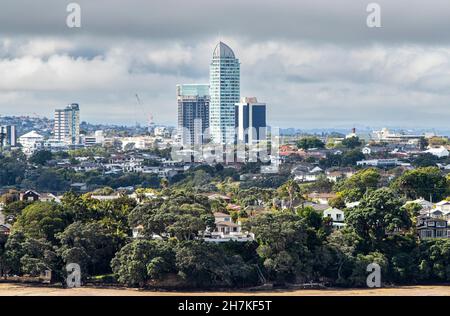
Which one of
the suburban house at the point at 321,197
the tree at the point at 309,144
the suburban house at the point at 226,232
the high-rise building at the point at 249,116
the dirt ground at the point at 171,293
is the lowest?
the dirt ground at the point at 171,293

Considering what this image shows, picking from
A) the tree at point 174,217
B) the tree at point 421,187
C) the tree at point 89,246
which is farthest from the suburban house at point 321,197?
the tree at point 89,246

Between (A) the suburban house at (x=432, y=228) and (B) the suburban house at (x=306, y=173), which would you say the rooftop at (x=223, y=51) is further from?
(A) the suburban house at (x=432, y=228)

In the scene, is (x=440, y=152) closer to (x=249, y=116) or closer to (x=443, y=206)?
(x=443, y=206)

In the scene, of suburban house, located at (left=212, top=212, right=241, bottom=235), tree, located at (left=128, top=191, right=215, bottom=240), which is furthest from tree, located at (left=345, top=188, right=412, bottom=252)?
tree, located at (left=128, top=191, right=215, bottom=240)

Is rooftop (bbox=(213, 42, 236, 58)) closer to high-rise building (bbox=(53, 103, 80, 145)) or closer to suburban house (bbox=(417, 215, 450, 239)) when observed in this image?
high-rise building (bbox=(53, 103, 80, 145))
